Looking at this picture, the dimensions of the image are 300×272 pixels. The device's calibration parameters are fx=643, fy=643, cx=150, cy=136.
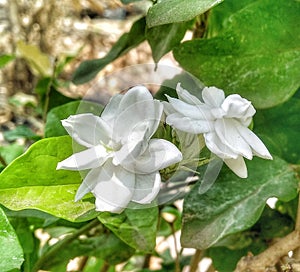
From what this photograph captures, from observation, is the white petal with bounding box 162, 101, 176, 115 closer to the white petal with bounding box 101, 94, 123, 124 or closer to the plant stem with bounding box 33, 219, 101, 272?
the white petal with bounding box 101, 94, 123, 124

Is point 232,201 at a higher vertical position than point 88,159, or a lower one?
lower

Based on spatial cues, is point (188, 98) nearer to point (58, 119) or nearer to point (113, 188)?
point (113, 188)

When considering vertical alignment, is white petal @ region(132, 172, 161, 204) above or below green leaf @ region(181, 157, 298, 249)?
above

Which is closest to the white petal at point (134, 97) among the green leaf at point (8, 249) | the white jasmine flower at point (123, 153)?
the white jasmine flower at point (123, 153)

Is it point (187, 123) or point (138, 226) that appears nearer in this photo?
point (187, 123)

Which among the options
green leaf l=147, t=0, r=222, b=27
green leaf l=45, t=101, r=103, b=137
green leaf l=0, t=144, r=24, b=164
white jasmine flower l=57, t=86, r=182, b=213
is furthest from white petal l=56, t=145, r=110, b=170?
green leaf l=0, t=144, r=24, b=164

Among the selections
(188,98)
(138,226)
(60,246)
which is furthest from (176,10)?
(60,246)

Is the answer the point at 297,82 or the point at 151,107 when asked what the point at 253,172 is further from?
the point at 151,107

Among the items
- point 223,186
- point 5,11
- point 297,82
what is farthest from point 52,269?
point 5,11
